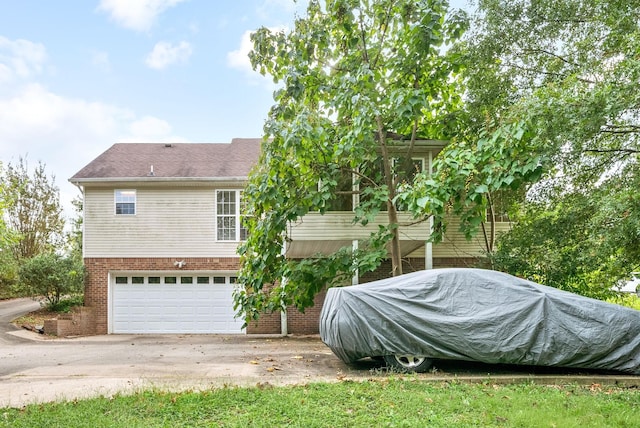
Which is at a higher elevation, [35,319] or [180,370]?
[180,370]

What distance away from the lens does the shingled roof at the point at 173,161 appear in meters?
14.1

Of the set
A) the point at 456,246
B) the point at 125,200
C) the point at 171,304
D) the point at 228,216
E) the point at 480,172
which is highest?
the point at 480,172

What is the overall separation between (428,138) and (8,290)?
19.6 meters

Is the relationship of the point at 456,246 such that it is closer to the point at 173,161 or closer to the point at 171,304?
the point at 171,304

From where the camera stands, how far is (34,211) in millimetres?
21484

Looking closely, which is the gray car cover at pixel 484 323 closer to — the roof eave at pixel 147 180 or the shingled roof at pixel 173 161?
the shingled roof at pixel 173 161

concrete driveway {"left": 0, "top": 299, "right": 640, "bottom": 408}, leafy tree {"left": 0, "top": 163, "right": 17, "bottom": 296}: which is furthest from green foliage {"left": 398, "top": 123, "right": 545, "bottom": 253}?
leafy tree {"left": 0, "top": 163, "right": 17, "bottom": 296}

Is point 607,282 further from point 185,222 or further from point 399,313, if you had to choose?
point 185,222

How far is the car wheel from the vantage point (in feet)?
21.0

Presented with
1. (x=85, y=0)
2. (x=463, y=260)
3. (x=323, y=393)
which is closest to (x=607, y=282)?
(x=463, y=260)

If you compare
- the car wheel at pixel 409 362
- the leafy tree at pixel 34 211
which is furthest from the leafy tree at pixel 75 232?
the car wheel at pixel 409 362

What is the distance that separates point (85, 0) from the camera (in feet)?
39.9

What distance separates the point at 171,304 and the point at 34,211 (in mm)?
12077

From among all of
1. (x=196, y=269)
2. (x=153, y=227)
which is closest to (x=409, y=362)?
(x=196, y=269)
